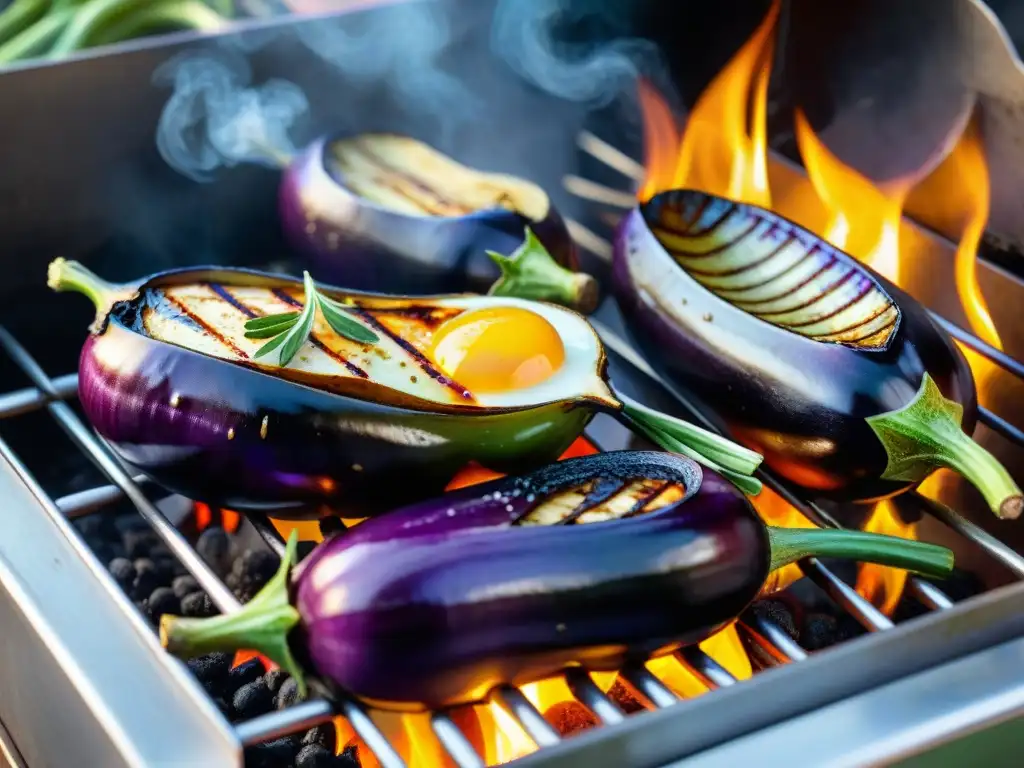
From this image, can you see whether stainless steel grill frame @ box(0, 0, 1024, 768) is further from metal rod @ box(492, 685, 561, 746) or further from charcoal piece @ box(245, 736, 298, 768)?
charcoal piece @ box(245, 736, 298, 768)

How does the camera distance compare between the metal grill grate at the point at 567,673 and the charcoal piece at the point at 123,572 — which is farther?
the charcoal piece at the point at 123,572

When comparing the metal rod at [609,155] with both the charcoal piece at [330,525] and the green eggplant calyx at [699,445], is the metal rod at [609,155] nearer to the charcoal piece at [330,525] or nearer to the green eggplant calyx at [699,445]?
the green eggplant calyx at [699,445]

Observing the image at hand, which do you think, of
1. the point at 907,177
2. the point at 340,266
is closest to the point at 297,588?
the point at 340,266

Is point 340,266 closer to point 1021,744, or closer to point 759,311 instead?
point 759,311

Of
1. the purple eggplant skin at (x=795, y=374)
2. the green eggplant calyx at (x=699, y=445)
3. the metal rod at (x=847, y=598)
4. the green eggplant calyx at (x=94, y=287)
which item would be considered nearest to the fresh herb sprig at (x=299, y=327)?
the green eggplant calyx at (x=94, y=287)

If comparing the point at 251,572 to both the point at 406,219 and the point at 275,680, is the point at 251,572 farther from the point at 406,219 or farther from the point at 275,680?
the point at 406,219

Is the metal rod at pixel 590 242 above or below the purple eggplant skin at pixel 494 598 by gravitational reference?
below

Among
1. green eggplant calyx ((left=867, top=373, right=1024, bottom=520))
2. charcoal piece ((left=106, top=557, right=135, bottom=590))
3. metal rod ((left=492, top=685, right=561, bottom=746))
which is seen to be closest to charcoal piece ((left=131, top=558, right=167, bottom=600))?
charcoal piece ((left=106, top=557, right=135, bottom=590))

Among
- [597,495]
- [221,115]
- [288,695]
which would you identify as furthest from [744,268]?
[221,115]
